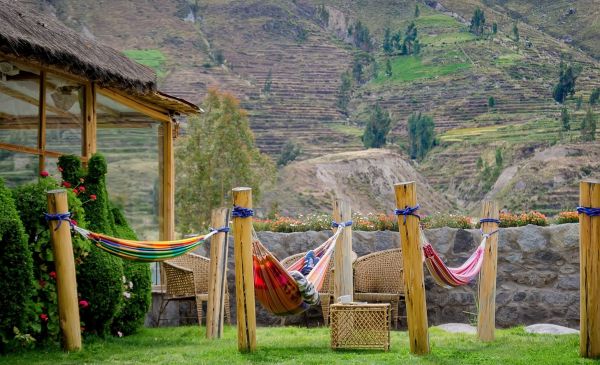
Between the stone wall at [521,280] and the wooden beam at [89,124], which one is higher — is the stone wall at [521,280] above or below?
below

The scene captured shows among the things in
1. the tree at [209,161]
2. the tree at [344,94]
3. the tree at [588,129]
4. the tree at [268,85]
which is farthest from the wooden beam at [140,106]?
the tree at [268,85]

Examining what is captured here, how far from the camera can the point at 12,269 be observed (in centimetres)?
578

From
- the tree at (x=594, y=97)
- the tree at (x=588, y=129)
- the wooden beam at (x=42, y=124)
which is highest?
the tree at (x=594, y=97)

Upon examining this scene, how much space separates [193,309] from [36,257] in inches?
139

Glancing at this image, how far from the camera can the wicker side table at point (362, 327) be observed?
6.27 metres

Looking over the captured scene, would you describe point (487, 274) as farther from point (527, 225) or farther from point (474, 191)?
point (474, 191)

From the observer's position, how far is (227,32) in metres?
67.2

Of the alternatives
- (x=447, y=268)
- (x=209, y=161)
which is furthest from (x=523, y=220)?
(x=209, y=161)

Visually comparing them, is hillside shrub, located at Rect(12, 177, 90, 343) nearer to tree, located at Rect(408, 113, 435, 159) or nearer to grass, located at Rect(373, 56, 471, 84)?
tree, located at Rect(408, 113, 435, 159)

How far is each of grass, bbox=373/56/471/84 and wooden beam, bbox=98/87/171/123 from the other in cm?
4802

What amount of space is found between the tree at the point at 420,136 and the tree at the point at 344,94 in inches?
334

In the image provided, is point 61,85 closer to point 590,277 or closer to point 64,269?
point 64,269

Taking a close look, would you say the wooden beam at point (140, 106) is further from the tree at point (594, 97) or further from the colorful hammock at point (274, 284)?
the tree at point (594, 97)

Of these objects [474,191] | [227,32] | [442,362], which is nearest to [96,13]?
[227,32]
